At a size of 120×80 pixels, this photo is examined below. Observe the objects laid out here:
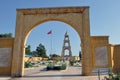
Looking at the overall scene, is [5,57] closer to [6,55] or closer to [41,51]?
[6,55]

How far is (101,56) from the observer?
15516mm

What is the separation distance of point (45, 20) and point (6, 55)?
498cm

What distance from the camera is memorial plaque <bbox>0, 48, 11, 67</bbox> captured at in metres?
15.8

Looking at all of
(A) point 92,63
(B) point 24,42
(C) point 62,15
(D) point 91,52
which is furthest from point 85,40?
(B) point 24,42

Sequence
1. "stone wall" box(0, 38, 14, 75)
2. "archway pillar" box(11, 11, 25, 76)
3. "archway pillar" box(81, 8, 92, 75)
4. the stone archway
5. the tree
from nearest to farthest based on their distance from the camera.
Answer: "archway pillar" box(81, 8, 92, 75)
"archway pillar" box(11, 11, 25, 76)
the stone archway
"stone wall" box(0, 38, 14, 75)
the tree

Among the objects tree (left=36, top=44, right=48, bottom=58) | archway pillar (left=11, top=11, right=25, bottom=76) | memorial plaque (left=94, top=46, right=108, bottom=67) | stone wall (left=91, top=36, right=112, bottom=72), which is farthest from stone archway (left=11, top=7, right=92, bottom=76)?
tree (left=36, top=44, right=48, bottom=58)

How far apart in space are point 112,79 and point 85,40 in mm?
8406

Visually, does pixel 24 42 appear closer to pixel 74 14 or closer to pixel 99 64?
pixel 74 14

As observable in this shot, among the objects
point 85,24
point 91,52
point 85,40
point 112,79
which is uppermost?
point 85,24

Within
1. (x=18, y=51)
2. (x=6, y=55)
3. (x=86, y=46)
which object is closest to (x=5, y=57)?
(x=6, y=55)

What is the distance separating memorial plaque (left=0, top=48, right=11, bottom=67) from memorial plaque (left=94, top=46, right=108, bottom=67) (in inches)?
321

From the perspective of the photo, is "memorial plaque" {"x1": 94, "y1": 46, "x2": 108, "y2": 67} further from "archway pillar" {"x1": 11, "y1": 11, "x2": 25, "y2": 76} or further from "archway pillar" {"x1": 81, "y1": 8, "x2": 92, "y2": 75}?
"archway pillar" {"x1": 11, "y1": 11, "x2": 25, "y2": 76}

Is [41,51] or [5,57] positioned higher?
[41,51]

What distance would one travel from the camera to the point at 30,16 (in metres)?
16.3
